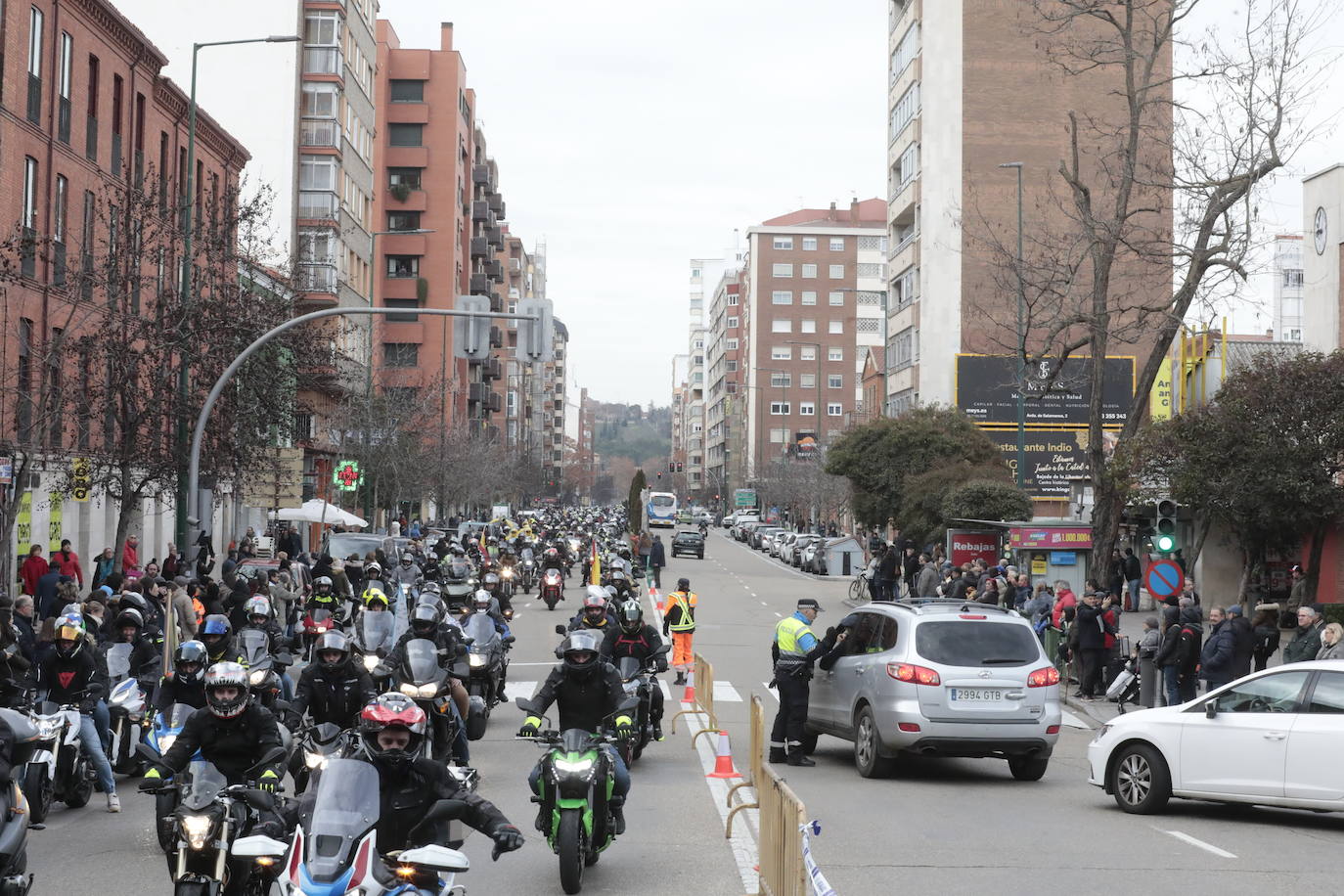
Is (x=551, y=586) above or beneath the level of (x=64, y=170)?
beneath

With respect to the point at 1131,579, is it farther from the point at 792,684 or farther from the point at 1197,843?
the point at 1197,843

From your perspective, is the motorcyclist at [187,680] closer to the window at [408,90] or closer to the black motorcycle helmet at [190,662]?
the black motorcycle helmet at [190,662]

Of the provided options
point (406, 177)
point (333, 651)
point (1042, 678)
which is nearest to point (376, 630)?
point (333, 651)

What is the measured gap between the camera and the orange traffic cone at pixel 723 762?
13.9 metres

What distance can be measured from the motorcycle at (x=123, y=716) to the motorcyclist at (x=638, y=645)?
4.21m

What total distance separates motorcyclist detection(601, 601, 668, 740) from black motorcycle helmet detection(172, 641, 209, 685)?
4.80 meters

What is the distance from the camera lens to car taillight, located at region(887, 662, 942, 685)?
14.6 m

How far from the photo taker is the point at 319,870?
631cm

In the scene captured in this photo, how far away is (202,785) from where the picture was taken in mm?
8961

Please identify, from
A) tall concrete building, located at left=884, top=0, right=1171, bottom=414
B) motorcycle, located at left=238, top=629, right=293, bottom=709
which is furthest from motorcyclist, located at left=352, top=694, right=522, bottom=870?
tall concrete building, located at left=884, top=0, right=1171, bottom=414

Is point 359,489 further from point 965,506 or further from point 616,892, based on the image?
point 616,892

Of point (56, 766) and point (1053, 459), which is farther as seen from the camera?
point (1053, 459)

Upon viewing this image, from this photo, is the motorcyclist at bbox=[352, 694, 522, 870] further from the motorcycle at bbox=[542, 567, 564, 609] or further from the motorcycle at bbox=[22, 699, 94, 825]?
the motorcycle at bbox=[542, 567, 564, 609]

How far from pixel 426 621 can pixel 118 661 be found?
2.69 metres
